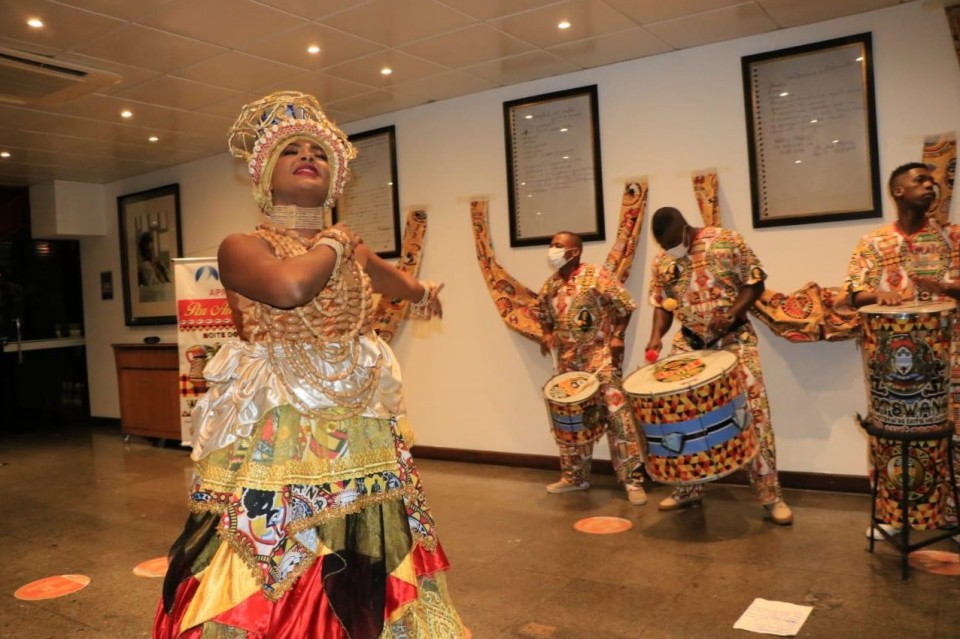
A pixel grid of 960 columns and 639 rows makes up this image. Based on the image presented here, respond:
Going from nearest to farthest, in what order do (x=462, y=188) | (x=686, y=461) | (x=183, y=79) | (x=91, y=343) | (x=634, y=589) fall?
(x=634, y=589) < (x=686, y=461) < (x=183, y=79) < (x=462, y=188) < (x=91, y=343)

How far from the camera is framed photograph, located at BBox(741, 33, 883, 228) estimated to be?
4.49 meters

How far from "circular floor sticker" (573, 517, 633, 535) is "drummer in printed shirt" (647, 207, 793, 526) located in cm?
33

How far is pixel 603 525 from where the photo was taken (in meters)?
4.19

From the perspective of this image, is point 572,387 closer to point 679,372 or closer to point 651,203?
point 679,372

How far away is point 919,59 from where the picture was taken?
4352 mm

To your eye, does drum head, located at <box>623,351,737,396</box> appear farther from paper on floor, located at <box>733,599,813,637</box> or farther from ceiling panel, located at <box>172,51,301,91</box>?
ceiling panel, located at <box>172,51,301,91</box>

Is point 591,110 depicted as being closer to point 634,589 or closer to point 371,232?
point 371,232

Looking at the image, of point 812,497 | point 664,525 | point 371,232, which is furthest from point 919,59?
point 371,232

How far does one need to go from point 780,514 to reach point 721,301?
117 cm

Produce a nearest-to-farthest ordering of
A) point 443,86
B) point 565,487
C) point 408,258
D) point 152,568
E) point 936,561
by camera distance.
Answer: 1. point 936,561
2. point 152,568
3. point 565,487
4. point 443,86
5. point 408,258

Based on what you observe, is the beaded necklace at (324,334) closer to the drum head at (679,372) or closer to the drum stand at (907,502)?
the drum head at (679,372)

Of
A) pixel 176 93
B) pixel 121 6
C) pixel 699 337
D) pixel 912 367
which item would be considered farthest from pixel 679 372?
pixel 176 93

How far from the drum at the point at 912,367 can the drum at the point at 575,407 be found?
1720 millimetres

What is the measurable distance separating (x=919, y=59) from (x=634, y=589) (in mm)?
3438
